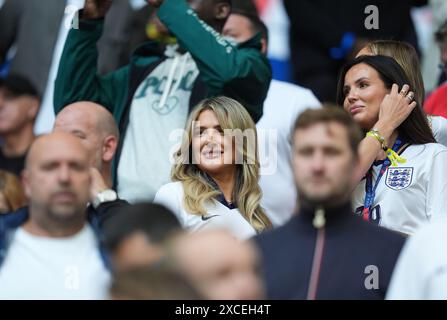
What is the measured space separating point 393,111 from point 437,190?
424 mm

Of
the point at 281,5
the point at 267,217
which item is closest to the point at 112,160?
the point at 267,217

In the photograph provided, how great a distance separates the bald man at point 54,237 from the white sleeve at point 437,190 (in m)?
1.51

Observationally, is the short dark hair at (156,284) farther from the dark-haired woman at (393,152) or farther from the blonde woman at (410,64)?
the blonde woman at (410,64)

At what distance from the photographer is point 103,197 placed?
5449 millimetres

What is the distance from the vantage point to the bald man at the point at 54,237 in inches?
193

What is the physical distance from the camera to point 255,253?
4.70 meters

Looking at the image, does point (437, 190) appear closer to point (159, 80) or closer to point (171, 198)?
point (171, 198)

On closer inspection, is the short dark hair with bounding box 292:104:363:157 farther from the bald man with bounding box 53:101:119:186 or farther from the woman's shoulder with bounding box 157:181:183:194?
the bald man with bounding box 53:101:119:186

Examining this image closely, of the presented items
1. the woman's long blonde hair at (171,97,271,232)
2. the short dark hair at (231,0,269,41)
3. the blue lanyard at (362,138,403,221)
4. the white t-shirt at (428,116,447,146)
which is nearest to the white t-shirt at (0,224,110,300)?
the woman's long blonde hair at (171,97,271,232)

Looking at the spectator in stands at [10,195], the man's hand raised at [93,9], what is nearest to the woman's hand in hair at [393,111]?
the man's hand raised at [93,9]

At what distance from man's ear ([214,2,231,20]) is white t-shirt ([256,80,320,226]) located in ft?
2.09

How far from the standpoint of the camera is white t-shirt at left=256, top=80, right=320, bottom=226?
6.46 metres

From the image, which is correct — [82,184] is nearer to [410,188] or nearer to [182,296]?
[182,296]

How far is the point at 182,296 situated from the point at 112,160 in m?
2.21
